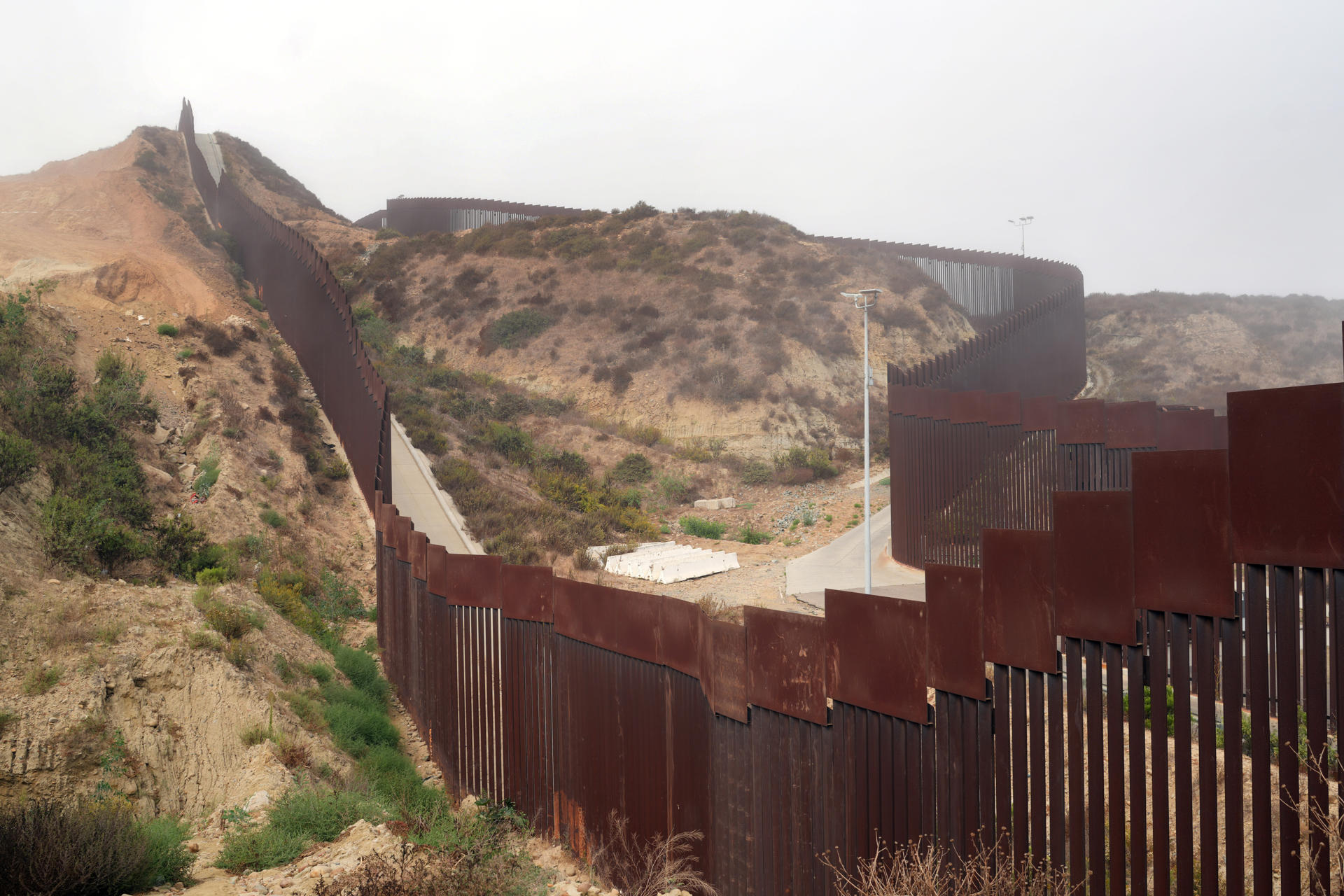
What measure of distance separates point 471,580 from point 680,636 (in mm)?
3263

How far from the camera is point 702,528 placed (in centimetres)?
2725

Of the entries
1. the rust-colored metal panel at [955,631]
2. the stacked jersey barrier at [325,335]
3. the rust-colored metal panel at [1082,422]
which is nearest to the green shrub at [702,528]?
the stacked jersey barrier at [325,335]

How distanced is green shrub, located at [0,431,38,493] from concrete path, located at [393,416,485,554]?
260 inches

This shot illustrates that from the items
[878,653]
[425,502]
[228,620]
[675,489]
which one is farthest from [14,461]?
[675,489]

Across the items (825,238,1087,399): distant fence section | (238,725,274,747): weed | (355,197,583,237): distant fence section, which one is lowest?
(238,725,274,747): weed

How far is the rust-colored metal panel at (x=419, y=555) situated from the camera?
32.6ft

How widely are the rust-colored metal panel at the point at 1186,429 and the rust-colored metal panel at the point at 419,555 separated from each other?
1162cm

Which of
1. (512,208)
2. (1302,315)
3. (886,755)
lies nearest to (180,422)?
(886,755)

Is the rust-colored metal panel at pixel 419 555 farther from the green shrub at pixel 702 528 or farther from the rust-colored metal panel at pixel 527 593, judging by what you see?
the green shrub at pixel 702 528

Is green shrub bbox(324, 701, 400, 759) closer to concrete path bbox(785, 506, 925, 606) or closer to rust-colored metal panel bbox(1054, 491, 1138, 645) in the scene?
rust-colored metal panel bbox(1054, 491, 1138, 645)

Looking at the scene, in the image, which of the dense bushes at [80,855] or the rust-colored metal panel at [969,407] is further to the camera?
the rust-colored metal panel at [969,407]

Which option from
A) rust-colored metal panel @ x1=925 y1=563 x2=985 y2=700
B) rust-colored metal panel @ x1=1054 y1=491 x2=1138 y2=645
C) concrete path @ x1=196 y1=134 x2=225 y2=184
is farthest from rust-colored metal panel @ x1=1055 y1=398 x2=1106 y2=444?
A: concrete path @ x1=196 y1=134 x2=225 y2=184

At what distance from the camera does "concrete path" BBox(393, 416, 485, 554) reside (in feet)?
63.1

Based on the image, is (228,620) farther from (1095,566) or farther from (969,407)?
(969,407)
